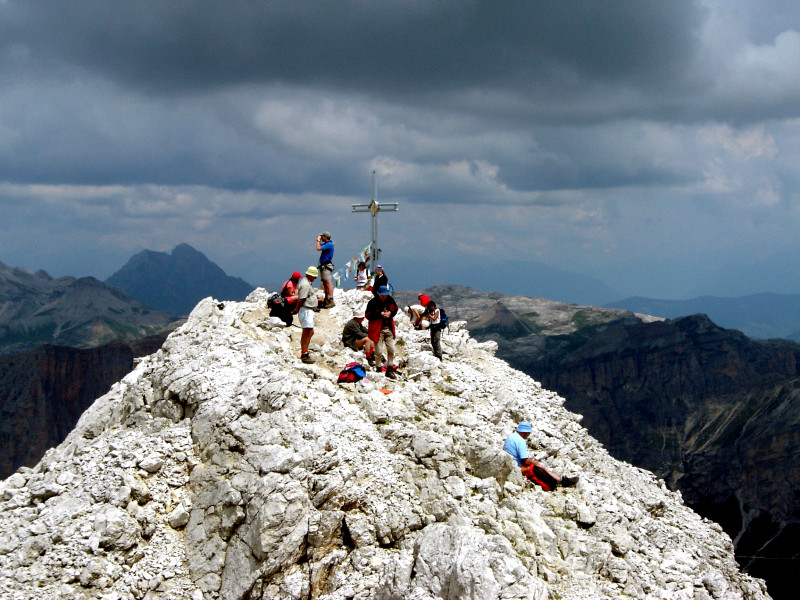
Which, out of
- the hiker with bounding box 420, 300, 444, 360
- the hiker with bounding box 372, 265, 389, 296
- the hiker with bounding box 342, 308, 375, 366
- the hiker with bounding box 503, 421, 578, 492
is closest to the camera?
the hiker with bounding box 503, 421, 578, 492

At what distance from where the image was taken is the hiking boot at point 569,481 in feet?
74.7

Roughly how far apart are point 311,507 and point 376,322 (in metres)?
9.41

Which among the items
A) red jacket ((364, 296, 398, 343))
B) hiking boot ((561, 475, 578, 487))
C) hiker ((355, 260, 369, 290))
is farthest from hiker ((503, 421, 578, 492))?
hiker ((355, 260, 369, 290))

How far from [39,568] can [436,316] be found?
17090 millimetres

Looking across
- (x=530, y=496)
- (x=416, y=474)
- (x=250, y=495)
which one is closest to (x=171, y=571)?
(x=250, y=495)

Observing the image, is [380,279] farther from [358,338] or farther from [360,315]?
[358,338]

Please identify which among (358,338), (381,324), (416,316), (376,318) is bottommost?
(358,338)

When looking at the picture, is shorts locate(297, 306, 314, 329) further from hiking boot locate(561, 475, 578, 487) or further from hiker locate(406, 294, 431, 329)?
hiking boot locate(561, 475, 578, 487)

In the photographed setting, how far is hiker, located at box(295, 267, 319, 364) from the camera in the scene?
26.7m

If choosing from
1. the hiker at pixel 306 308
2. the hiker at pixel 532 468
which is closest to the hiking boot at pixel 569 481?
the hiker at pixel 532 468

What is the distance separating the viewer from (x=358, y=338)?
28.8m

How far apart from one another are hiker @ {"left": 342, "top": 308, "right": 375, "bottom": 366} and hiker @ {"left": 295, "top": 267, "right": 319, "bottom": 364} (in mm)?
1936

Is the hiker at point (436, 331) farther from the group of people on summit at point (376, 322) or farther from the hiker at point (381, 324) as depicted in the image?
the hiker at point (381, 324)

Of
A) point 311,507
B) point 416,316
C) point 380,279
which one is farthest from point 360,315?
point 311,507
